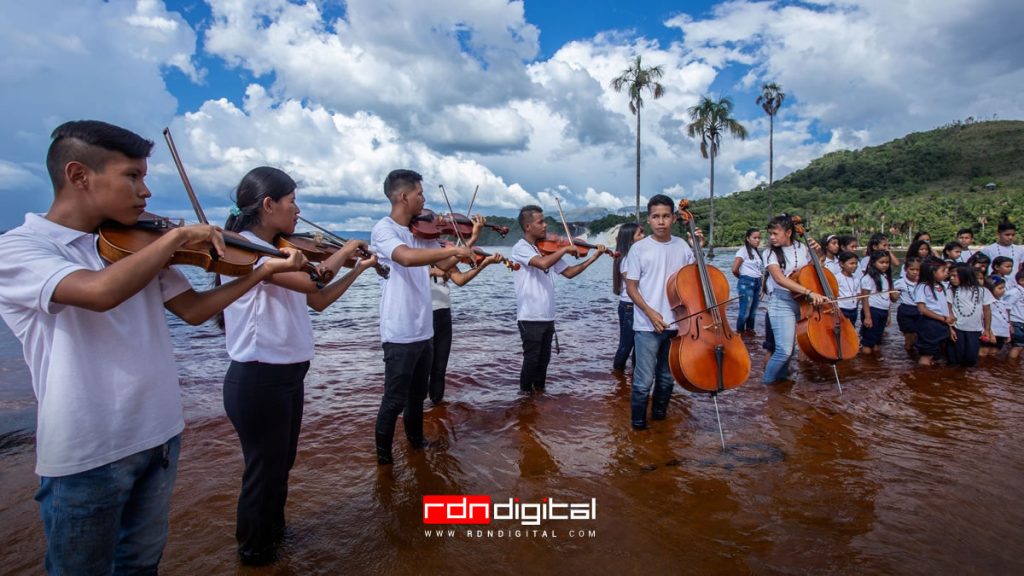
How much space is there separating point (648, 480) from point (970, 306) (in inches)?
253

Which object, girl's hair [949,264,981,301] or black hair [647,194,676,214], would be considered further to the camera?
girl's hair [949,264,981,301]

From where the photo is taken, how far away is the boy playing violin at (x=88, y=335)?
1.45m

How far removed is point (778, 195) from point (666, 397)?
8697cm

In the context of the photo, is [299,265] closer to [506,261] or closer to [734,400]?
[506,261]

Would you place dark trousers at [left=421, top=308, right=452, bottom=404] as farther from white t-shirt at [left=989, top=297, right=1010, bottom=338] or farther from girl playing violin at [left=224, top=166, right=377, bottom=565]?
white t-shirt at [left=989, top=297, right=1010, bottom=338]

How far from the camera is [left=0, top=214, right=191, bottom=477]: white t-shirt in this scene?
144 cm

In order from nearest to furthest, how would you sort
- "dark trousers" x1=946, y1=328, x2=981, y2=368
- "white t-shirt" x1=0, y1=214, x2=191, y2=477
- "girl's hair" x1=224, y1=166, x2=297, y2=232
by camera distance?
"white t-shirt" x1=0, y1=214, x2=191, y2=477 → "girl's hair" x1=224, y1=166, x2=297, y2=232 → "dark trousers" x1=946, y1=328, x2=981, y2=368

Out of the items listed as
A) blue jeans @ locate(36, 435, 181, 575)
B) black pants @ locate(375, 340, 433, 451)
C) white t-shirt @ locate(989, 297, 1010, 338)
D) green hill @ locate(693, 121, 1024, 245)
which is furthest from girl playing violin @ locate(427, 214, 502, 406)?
green hill @ locate(693, 121, 1024, 245)

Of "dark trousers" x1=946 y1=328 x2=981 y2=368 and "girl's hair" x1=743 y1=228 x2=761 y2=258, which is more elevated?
"girl's hair" x1=743 y1=228 x2=761 y2=258

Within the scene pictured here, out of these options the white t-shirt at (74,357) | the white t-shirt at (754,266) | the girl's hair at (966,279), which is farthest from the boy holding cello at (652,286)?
the girl's hair at (966,279)

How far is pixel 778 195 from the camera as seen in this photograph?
7912 centimetres

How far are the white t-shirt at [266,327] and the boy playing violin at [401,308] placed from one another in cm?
103

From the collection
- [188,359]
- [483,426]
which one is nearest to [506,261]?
[483,426]

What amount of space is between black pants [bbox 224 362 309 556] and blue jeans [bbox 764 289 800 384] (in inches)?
211
